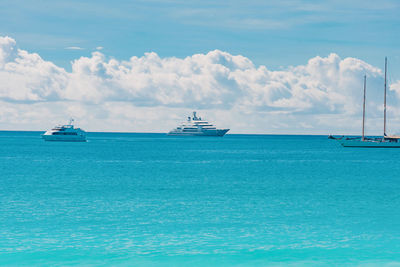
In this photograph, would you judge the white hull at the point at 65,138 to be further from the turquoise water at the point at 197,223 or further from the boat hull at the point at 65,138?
the turquoise water at the point at 197,223

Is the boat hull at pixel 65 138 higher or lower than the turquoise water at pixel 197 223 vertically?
higher

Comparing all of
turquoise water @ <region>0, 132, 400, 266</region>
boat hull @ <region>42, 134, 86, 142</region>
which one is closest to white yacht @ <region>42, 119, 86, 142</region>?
boat hull @ <region>42, 134, 86, 142</region>

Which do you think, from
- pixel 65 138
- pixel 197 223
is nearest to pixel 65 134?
pixel 65 138

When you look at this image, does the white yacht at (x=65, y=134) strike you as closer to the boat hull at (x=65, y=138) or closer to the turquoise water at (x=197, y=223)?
the boat hull at (x=65, y=138)

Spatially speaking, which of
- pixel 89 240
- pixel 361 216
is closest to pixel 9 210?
pixel 89 240

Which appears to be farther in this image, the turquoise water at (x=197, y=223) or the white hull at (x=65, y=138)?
the white hull at (x=65, y=138)

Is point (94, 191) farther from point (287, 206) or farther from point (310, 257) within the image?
point (310, 257)

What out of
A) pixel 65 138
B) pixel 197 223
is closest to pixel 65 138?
pixel 65 138

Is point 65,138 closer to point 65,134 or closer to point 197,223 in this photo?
point 65,134

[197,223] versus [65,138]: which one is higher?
[65,138]

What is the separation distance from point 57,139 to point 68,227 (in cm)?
15539

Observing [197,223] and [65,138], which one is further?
[65,138]

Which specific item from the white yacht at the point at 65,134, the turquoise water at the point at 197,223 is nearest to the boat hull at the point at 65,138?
the white yacht at the point at 65,134

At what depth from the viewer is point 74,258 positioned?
21672 millimetres
